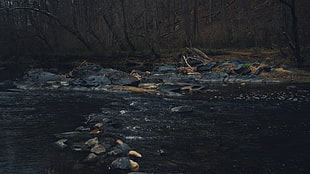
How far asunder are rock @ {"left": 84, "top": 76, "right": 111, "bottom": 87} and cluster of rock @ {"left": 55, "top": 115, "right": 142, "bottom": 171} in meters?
7.24

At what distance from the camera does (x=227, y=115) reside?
26.1ft

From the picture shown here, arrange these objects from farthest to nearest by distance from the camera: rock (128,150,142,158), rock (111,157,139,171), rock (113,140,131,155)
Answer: rock (113,140,131,155), rock (128,150,142,158), rock (111,157,139,171)

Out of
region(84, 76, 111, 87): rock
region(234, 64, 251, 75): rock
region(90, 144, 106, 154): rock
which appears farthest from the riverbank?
region(90, 144, 106, 154): rock

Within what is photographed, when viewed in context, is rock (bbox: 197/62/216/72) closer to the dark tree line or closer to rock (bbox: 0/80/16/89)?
the dark tree line

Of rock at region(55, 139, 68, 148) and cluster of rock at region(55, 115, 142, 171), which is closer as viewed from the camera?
cluster of rock at region(55, 115, 142, 171)

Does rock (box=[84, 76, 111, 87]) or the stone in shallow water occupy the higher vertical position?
rock (box=[84, 76, 111, 87])

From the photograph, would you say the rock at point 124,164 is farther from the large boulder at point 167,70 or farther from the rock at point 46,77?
the large boulder at point 167,70

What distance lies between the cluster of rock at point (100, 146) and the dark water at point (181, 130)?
0.63ft

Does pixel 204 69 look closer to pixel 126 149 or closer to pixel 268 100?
pixel 268 100

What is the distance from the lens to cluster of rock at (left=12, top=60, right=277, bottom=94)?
13.4m

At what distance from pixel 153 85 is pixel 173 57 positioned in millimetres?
7225

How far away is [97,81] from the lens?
14.6 m

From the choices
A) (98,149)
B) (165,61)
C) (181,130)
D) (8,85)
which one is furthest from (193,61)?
(98,149)

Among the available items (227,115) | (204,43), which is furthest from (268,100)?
(204,43)
